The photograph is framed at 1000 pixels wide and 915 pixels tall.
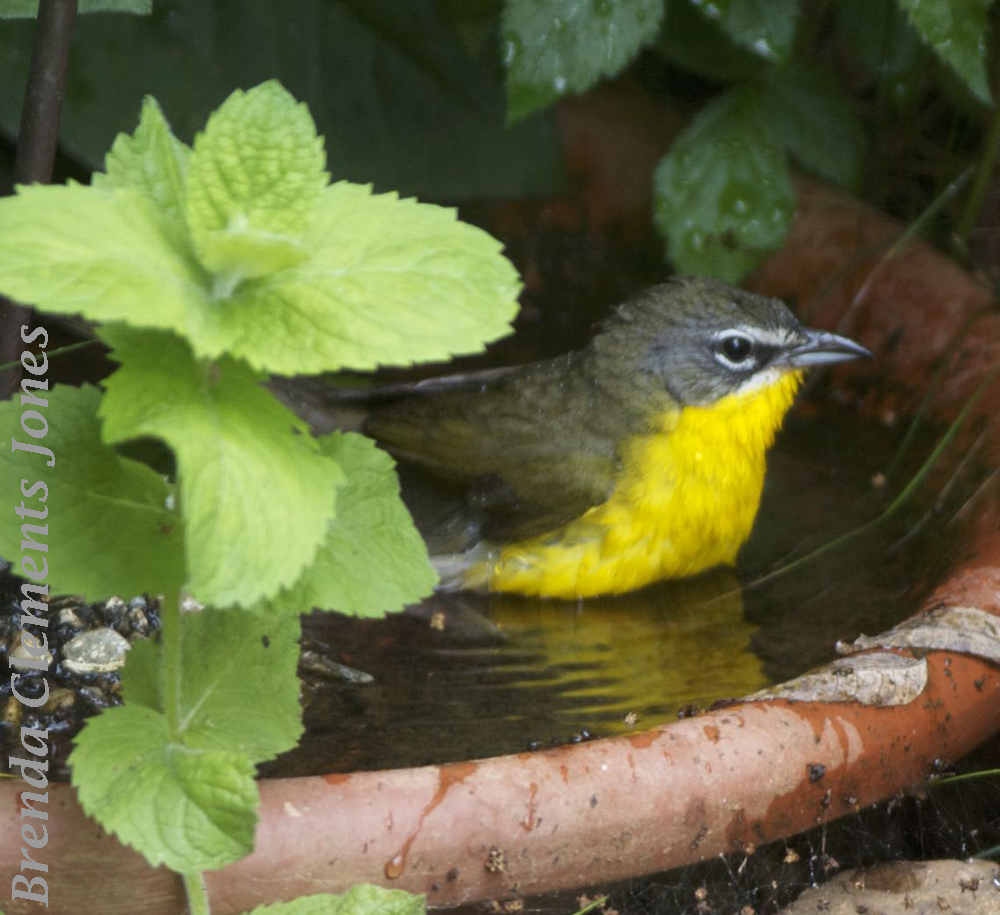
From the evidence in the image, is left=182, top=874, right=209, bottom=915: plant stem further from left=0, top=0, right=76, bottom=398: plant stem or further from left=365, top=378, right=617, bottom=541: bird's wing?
left=365, top=378, right=617, bottom=541: bird's wing

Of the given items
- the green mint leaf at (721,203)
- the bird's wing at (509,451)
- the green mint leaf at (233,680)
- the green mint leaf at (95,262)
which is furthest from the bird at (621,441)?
the green mint leaf at (95,262)

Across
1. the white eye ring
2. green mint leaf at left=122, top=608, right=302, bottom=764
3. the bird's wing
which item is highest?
green mint leaf at left=122, top=608, right=302, bottom=764

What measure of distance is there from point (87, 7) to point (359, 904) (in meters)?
1.54

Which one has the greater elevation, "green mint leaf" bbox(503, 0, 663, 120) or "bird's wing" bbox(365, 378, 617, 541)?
"green mint leaf" bbox(503, 0, 663, 120)

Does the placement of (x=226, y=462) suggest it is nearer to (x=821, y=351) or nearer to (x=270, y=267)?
(x=270, y=267)

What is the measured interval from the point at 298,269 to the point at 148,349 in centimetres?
18

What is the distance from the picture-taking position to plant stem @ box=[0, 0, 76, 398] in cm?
232

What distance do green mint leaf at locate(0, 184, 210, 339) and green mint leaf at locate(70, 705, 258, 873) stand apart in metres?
0.50

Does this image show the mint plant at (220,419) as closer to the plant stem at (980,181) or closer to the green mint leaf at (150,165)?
the green mint leaf at (150,165)

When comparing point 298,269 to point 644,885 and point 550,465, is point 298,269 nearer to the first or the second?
point 644,885

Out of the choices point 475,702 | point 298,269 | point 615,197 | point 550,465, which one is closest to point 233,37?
point 615,197

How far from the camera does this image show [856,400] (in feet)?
11.9

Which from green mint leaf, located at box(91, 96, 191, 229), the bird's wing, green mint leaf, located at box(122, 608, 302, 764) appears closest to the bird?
the bird's wing

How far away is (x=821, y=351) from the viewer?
3.44 meters
